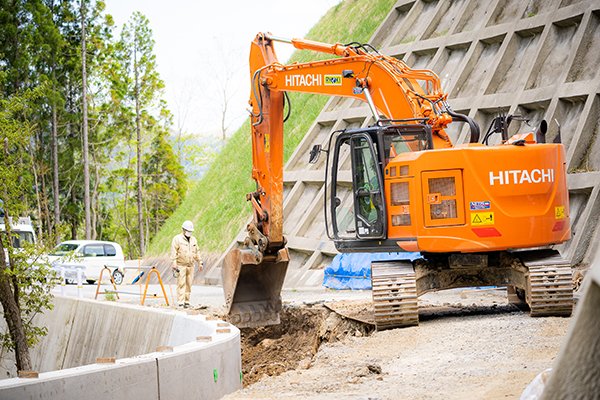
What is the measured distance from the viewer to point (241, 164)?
35719 millimetres

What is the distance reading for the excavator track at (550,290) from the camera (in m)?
12.3

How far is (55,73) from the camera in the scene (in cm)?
5197

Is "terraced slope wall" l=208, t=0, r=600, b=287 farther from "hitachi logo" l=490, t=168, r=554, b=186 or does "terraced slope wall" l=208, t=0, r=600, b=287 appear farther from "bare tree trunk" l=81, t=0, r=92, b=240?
"bare tree trunk" l=81, t=0, r=92, b=240

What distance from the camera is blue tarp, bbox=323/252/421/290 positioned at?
21.1 meters

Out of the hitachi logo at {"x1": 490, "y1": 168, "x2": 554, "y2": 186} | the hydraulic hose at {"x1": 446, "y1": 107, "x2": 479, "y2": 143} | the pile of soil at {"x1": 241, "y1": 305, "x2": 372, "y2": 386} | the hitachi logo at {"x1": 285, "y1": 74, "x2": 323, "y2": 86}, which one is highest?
the hitachi logo at {"x1": 285, "y1": 74, "x2": 323, "y2": 86}

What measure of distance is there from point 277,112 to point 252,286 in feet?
9.97

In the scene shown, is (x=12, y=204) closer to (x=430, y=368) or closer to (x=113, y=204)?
(x=430, y=368)

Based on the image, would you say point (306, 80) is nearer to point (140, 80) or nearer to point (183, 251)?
point (183, 251)

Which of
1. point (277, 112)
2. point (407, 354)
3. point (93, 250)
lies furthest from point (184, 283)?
point (93, 250)

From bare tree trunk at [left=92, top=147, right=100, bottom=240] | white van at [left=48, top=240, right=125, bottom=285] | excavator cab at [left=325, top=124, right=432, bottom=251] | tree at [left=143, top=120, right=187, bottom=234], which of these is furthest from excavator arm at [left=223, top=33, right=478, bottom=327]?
tree at [left=143, top=120, right=187, bottom=234]

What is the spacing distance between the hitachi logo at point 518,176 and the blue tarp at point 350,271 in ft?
27.4

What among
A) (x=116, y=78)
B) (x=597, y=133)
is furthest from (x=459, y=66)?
(x=116, y=78)

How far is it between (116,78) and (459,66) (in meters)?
38.9

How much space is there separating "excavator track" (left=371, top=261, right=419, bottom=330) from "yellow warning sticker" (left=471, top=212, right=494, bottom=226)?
1.13 metres
